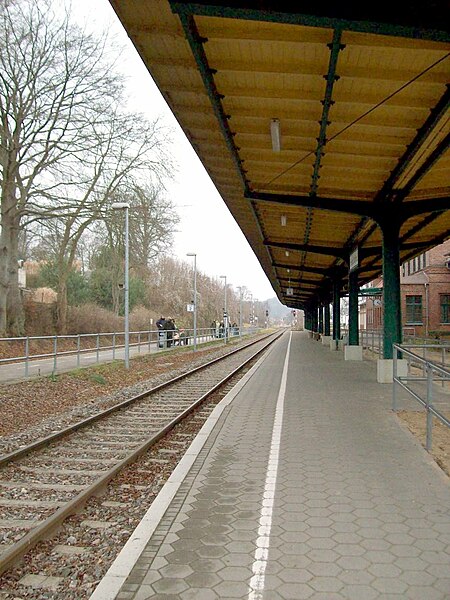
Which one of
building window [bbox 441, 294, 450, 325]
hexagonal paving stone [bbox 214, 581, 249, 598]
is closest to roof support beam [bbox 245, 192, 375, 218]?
hexagonal paving stone [bbox 214, 581, 249, 598]

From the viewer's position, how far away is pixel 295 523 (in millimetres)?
4641

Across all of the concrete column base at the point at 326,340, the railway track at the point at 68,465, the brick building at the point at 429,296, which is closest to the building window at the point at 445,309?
the brick building at the point at 429,296

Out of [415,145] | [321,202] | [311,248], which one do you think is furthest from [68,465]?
[311,248]

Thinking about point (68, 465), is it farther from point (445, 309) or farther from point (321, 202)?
point (445, 309)

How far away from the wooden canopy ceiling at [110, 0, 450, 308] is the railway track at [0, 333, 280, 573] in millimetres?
4402

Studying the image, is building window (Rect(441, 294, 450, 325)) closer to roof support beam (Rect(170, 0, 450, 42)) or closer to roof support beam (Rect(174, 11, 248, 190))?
roof support beam (Rect(174, 11, 248, 190))

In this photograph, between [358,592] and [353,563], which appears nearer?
[358,592]

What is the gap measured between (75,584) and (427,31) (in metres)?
4.68

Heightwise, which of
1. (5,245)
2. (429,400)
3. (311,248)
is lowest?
(429,400)

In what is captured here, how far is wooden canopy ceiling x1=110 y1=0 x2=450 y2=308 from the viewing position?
488 centimetres

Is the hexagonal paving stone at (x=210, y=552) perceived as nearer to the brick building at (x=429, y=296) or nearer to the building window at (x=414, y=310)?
the brick building at (x=429, y=296)

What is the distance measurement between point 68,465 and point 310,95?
598 cm

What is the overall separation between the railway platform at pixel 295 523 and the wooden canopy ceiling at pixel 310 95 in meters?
3.82

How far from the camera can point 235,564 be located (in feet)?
12.7
